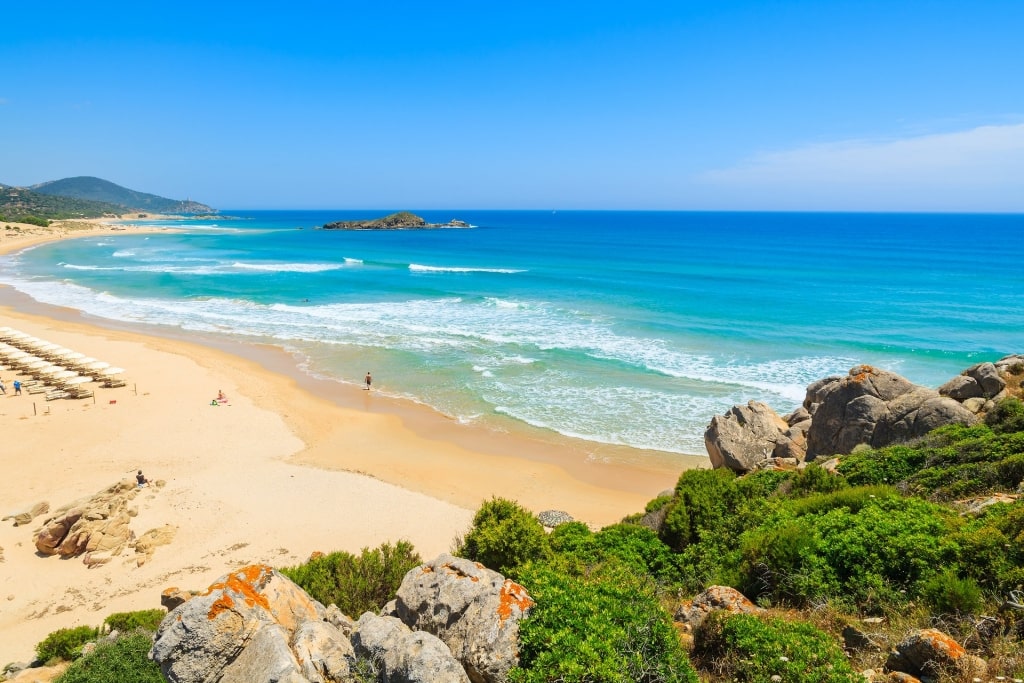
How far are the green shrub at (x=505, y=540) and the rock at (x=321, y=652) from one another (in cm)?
293

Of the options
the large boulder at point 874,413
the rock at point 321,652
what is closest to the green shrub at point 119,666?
the rock at point 321,652

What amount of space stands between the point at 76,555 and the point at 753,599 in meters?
14.6

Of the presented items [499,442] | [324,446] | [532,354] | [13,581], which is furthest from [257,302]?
[13,581]

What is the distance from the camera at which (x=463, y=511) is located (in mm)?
15836

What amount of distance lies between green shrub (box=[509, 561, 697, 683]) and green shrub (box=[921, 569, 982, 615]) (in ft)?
9.74

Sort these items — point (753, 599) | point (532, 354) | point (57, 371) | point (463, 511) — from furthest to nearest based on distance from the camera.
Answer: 1. point (532, 354)
2. point (57, 371)
3. point (463, 511)
4. point (753, 599)

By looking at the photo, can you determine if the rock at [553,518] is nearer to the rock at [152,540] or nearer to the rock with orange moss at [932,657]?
the rock at [152,540]

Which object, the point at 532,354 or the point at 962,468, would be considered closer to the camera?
the point at 962,468

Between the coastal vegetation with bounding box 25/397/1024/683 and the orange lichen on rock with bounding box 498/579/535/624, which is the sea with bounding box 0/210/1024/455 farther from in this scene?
the orange lichen on rock with bounding box 498/579/535/624

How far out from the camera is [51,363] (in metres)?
27.2

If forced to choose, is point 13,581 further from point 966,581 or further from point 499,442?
point 966,581

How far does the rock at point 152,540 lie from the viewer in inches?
527

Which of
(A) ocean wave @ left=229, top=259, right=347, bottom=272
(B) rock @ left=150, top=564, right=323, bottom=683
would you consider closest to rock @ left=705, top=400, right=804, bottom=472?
(B) rock @ left=150, top=564, right=323, bottom=683

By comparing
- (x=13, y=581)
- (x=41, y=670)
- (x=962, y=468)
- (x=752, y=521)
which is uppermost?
(x=962, y=468)
